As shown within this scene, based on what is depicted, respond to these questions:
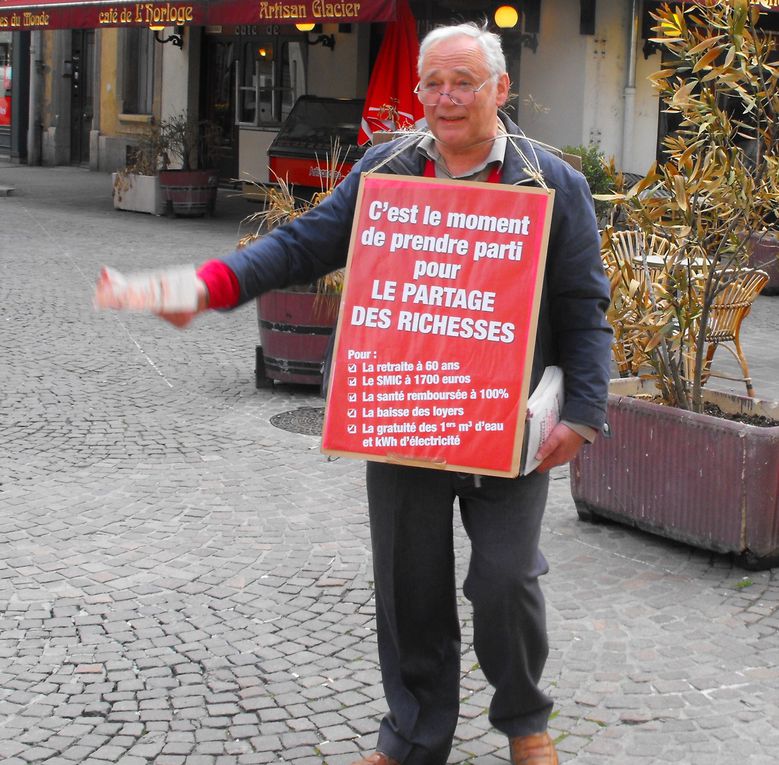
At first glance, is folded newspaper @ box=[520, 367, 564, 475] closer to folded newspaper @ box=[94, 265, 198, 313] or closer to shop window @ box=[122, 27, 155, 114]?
folded newspaper @ box=[94, 265, 198, 313]

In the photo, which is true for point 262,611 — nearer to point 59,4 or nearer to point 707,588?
point 707,588

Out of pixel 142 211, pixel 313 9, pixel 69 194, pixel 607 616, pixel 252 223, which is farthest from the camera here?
pixel 69 194

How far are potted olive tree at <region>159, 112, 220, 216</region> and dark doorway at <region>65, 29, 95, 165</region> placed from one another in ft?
31.1

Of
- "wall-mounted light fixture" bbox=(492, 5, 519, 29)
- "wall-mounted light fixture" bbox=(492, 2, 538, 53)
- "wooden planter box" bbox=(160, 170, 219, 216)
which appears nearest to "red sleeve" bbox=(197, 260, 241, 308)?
"wall-mounted light fixture" bbox=(492, 5, 519, 29)

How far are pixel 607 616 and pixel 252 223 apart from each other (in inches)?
473

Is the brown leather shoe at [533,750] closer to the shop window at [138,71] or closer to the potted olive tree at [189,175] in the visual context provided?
the potted olive tree at [189,175]

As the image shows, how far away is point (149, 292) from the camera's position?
9.05 feet

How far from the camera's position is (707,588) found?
4605mm

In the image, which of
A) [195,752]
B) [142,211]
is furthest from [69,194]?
[195,752]

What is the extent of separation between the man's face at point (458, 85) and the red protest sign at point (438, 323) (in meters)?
0.12

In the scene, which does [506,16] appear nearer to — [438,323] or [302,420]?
[302,420]

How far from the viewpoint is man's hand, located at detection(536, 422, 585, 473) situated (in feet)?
9.74

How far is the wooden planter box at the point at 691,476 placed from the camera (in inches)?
182

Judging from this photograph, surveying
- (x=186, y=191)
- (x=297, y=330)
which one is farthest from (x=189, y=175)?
(x=297, y=330)
